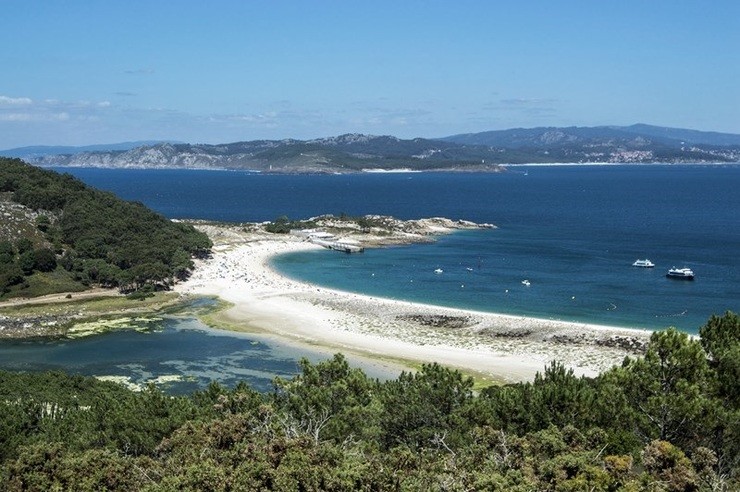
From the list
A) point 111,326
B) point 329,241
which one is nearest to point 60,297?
point 111,326

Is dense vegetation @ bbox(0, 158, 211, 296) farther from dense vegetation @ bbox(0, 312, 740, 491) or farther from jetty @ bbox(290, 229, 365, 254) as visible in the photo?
dense vegetation @ bbox(0, 312, 740, 491)

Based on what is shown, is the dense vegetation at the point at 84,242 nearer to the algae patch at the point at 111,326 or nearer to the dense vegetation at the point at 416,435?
the algae patch at the point at 111,326

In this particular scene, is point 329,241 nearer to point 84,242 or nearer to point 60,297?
point 84,242

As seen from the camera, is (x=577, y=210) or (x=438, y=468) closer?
(x=438, y=468)

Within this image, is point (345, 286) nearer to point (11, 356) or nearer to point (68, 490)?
point (11, 356)

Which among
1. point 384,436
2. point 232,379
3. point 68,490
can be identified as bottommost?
point 232,379

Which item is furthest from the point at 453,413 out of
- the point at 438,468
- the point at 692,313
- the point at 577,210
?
the point at 577,210
